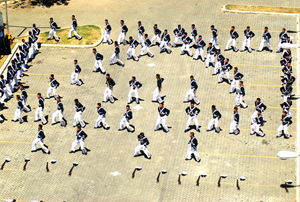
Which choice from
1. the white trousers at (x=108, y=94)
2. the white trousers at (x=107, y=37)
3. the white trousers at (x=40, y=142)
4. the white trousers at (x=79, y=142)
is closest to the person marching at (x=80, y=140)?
the white trousers at (x=79, y=142)

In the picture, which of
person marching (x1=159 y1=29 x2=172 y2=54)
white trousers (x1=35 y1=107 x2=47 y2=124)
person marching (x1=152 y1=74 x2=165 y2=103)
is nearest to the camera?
white trousers (x1=35 y1=107 x2=47 y2=124)

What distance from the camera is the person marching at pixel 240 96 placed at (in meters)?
28.3

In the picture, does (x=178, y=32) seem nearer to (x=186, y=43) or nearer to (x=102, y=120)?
(x=186, y=43)

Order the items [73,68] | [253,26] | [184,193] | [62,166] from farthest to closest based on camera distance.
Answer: [253,26] < [73,68] < [62,166] < [184,193]

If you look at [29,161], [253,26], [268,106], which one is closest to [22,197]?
[29,161]

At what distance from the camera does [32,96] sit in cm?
3038

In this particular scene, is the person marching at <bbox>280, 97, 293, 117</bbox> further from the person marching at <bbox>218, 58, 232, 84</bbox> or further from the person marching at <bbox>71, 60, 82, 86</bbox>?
the person marching at <bbox>71, 60, 82, 86</bbox>

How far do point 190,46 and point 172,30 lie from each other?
104 inches

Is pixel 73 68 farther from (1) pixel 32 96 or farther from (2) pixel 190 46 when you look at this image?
(2) pixel 190 46

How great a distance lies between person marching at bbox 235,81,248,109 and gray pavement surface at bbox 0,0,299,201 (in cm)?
40

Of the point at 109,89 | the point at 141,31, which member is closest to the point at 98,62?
the point at 109,89

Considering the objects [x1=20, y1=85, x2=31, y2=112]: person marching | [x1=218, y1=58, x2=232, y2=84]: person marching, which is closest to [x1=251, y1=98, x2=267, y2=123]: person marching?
[x1=218, y1=58, x2=232, y2=84]: person marching

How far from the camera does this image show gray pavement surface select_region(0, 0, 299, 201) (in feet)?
78.6

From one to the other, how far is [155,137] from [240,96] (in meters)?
5.67
